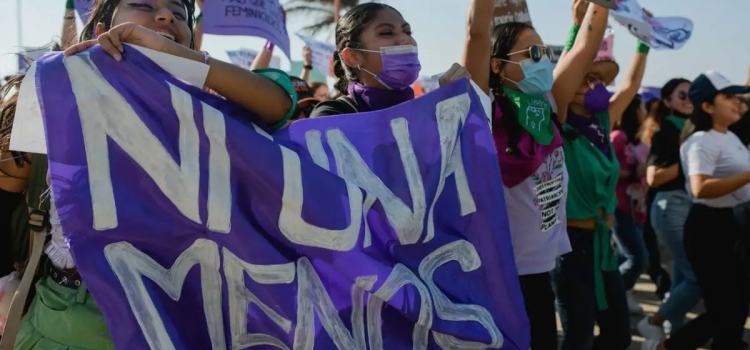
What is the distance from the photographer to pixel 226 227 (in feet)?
5.57

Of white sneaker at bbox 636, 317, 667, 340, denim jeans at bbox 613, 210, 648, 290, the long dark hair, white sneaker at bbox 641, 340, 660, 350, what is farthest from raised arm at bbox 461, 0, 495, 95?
denim jeans at bbox 613, 210, 648, 290

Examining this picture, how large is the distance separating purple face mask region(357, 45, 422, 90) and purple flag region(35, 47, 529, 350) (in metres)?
0.48

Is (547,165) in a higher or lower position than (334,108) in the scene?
lower

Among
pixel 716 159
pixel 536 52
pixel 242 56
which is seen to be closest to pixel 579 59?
pixel 536 52

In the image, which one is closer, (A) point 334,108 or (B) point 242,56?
(A) point 334,108

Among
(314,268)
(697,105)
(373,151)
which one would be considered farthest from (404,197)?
(697,105)

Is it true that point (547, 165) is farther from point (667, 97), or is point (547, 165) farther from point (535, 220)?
point (667, 97)

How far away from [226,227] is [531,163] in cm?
166

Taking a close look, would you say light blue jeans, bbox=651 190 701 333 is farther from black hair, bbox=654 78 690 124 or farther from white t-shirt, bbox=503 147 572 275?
white t-shirt, bbox=503 147 572 275

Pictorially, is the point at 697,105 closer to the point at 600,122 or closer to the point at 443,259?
the point at 600,122

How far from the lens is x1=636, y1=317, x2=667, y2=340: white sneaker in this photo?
15.7 ft

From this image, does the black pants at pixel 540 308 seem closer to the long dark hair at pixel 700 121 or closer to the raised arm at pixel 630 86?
the raised arm at pixel 630 86

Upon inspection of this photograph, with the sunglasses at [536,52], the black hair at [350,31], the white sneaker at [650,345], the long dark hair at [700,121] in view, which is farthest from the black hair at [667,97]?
the black hair at [350,31]

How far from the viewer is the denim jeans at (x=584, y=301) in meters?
3.40
